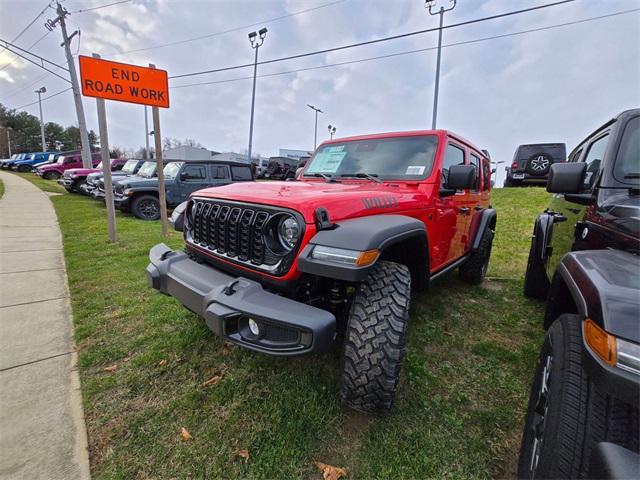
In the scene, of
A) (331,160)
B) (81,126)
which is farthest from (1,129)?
(331,160)

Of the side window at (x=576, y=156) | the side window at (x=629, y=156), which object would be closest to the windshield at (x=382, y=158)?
the side window at (x=629, y=156)

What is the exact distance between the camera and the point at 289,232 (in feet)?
6.43

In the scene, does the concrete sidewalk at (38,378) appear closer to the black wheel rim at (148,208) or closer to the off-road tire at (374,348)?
the off-road tire at (374,348)

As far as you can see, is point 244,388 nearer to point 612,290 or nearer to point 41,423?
point 41,423

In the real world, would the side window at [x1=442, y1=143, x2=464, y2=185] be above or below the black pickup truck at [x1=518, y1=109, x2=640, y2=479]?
above

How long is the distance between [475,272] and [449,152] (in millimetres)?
1809

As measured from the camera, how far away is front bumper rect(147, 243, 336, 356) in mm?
1604

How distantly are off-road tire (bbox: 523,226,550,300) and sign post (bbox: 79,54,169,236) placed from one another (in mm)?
5906

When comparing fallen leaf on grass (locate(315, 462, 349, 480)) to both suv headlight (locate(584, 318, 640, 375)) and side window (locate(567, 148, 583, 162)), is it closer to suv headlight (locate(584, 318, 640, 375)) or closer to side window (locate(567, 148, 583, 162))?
suv headlight (locate(584, 318, 640, 375))

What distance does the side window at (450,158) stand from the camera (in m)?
2.90

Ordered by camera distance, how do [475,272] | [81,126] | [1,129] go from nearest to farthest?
[475,272] < [81,126] < [1,129]

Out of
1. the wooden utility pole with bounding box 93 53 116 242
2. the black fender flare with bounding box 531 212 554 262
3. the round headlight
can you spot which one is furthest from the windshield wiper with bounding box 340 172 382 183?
the wooden utility pole with bounding box 93 53 116 242

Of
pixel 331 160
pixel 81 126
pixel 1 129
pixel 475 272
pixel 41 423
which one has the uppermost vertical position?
pixel 1 129

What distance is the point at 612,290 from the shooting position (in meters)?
1.15
